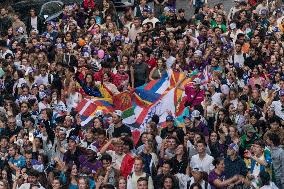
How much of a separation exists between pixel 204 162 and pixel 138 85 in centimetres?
577

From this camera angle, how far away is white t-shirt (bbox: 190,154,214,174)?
17828 mm

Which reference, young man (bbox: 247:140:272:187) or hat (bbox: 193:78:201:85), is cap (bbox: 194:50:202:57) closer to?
hat (bbox: 193:78:201:85)

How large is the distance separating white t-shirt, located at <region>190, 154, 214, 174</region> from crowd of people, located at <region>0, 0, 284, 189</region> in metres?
0.02

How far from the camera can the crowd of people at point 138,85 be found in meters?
17.9

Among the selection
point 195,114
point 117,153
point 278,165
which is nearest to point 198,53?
point 195,114

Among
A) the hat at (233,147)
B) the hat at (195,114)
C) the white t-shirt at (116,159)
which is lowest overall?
the white t-shirt at (116,159)

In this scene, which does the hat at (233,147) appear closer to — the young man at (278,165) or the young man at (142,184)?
the young man at (278,165)

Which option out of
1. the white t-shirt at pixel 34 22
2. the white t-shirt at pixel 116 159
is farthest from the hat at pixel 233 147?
the white t-shirt at pixel 34 22

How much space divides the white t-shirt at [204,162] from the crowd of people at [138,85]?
22 mm

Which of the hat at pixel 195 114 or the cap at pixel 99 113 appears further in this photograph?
the cap at pixel 99 113

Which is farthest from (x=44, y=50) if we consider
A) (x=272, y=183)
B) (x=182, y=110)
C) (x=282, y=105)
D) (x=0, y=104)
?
(x=272, y=183)

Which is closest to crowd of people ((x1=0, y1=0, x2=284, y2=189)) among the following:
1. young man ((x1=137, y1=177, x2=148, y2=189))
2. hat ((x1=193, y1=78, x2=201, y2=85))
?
young man ((x1=137, y1=177, x2=148, y2=189))

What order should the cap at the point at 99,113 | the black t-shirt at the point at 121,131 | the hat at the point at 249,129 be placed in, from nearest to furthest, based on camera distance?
the hat at the point at 249,129 → the black t-shirt at the point at 121,131 → the cap at the point at 99,113

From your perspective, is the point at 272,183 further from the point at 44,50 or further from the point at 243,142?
the point at 44,50
